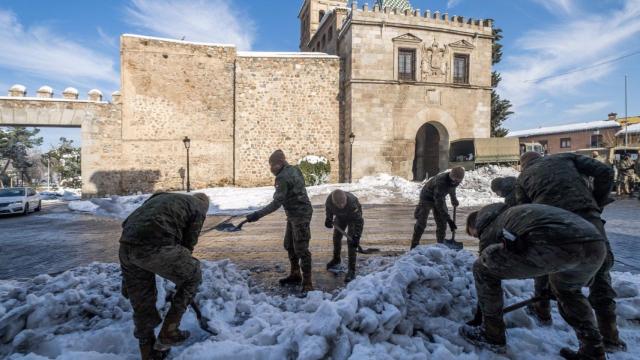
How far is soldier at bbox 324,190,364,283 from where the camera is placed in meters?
4.73

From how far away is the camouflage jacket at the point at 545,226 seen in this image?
2350 mm

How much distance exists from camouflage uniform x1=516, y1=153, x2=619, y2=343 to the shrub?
53.1 feet

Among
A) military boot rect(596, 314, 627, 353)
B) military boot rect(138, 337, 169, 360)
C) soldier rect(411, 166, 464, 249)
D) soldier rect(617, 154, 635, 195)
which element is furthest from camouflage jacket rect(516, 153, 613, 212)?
soldier rect(617, 154, 635, 195)

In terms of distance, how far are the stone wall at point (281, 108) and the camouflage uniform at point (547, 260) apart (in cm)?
1814

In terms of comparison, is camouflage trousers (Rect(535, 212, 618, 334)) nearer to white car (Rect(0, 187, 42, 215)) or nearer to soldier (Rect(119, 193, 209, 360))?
soldier (Rect(119, 193, 209, 360))

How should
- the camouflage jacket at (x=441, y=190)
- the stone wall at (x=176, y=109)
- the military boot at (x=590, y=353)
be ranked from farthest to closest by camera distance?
Answer: 1. the stone wall at (x=176, y=109)
2. the camouflage jacket at (x=441, y=190)
3. the military boot at (x=590, y=353)

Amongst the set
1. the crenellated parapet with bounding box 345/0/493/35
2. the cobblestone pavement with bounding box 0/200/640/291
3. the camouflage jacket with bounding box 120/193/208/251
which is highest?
the crenellated parapet with bounding box 345/0/493/35

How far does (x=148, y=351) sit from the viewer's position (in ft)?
9.07

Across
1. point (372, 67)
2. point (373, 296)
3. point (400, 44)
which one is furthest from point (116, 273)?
point (400, 44)

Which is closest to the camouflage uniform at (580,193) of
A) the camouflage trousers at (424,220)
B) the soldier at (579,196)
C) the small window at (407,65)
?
the soldier at (579,196)

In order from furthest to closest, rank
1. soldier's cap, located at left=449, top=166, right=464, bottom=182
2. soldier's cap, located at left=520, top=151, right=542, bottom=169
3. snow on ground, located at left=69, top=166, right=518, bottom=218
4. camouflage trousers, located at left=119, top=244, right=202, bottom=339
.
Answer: snow on ground, located at left=69, top=166, right=518, bottom=218 → soldier's cap, located at left=449, top=166, right=464, bottom=182 → soldier's cap, located at left=520, top=151, right=542, bottom=169 → camouflage trousers, located at left=119, top=244, right=202, bottom=339

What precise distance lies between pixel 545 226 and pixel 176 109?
20.2 meters

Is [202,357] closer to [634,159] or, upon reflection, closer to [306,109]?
[306,109]

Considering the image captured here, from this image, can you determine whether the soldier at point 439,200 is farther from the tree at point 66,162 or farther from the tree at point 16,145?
the tree at point 16,145
